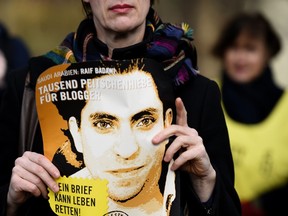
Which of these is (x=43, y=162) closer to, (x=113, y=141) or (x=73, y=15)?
(x=113, y=141)

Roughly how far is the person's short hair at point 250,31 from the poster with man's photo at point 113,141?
305 centimetres

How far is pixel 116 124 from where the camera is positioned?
2695mm

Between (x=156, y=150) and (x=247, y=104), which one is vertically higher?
(x=156, y=150)

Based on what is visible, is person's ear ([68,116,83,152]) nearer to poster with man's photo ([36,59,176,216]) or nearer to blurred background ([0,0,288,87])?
poster with man's photo ([36,59,176,216])

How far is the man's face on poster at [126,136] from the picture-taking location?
8.81 feet

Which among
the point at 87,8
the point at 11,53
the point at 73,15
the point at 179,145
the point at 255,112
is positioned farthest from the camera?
the point at 73,15

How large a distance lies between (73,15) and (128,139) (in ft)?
23.0

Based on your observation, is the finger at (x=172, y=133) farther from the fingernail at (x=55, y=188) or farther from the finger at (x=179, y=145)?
the fingernail at (x=55, y=188)

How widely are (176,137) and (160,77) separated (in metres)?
0.20

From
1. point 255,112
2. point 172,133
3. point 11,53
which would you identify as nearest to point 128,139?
point 172,133

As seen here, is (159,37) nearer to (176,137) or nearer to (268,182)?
(176,137)

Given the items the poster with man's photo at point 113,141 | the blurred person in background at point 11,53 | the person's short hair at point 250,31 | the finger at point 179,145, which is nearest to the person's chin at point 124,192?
the poster with man's photo at point 113,141

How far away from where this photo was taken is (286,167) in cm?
517

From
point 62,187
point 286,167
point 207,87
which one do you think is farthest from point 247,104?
point 62,187
